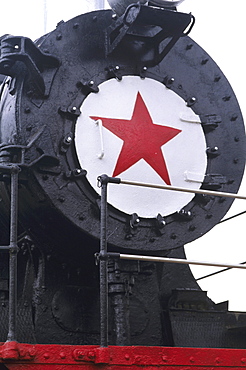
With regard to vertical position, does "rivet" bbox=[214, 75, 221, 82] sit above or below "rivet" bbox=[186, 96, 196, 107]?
above

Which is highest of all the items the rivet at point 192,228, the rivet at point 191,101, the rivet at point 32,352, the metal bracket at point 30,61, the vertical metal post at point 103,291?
the metal bracket at point 30,61

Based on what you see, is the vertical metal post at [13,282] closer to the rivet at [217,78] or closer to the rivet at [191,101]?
the rivet at [191,101]

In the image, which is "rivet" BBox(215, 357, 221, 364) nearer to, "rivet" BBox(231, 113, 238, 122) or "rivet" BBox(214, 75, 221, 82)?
"rivet" BBox(231, 113, 238, 122)

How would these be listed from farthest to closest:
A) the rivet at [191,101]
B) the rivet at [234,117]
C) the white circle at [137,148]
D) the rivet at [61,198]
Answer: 1. the rivet at [234,117]
2. the rivet at [191,101]
3. the white circle at [137,148]
4. the rivet at [61,198]

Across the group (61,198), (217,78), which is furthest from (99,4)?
(61,198)

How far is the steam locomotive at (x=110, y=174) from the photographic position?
12.1 feet

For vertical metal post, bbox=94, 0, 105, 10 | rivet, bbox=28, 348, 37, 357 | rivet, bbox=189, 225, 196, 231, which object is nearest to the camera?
rivet, bbox=28, 348, 37, 357

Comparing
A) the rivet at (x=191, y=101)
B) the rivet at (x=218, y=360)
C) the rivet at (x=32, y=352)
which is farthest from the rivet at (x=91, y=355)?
the rivet at (x=191, y=101)

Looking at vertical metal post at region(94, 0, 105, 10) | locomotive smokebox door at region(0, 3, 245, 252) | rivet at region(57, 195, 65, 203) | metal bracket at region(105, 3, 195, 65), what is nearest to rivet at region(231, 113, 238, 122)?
locomotive smokebox door at region(0, 3, 245, 252)

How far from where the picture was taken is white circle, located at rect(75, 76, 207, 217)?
3.79m

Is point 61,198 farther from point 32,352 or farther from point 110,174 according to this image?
point 32,352

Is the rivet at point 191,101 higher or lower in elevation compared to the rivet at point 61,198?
higher

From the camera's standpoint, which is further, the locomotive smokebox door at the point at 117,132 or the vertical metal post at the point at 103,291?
the locomotive smokebox door at the point at 117,132

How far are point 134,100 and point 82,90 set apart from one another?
1.04 feet
